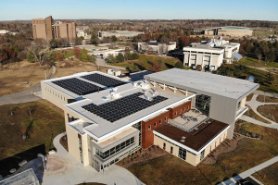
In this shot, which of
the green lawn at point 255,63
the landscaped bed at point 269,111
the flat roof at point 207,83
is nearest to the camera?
the flat roof at point 207,83

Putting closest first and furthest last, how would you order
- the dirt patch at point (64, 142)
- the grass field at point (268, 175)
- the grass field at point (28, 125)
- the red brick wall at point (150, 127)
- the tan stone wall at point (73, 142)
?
the grass field at point (268, 175), the tan stone wall at point (73, 142), the red brick wall at point (150, 127), the dirt patch at point (64, 142), the grass field at point (28, 125)

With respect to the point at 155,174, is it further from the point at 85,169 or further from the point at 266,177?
the point at 266,177

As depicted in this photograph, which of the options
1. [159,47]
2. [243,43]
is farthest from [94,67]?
[243,43]

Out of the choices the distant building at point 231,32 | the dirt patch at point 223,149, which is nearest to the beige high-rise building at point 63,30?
the distant building at point 231,32

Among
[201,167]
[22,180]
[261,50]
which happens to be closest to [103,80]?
[201,167]

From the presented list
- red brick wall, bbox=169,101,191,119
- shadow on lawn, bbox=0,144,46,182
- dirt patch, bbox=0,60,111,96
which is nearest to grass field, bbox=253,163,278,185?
red brick wall, bbox=169,101,191,119

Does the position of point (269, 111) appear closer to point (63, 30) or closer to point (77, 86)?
point (77, 86)

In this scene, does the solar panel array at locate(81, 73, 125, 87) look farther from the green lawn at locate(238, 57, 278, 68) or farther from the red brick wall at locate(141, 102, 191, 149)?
the green lawn at locate(238, 57, 278, 68)

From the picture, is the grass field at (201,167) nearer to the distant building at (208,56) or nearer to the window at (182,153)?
the window at (182,153)
